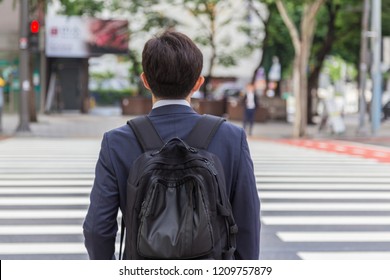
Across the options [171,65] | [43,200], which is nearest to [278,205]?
[43,200]

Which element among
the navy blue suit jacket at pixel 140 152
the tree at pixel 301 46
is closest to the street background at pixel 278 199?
the tree at pixel 301 46

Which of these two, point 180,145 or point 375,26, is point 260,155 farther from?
point 180,145

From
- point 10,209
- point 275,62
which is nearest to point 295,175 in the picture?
point 10,209

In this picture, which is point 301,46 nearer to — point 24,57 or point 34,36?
point 34,36

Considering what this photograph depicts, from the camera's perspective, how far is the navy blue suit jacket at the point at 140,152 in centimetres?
276

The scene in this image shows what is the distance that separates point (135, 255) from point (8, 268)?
47 cm

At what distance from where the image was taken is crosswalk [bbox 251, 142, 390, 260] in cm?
746

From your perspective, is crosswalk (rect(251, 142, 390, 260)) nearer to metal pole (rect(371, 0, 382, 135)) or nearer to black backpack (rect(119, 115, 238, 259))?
black backpack (rect(119, 115, 238, 259))

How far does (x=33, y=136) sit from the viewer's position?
24266mm

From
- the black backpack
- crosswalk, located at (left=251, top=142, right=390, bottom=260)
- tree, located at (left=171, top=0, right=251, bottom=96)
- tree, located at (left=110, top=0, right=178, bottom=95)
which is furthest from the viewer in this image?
tree, located at (left=110, top=0, right=178, bottom=95)

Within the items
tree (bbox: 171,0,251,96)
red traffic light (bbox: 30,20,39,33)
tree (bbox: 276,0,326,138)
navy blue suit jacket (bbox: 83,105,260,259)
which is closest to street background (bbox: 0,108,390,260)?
tree (bbox: 276,0,326,138)

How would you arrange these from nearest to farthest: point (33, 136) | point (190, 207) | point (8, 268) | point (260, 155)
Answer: point (190, 207)
point (8, 268)
point (260, 155)
point (33, 136)

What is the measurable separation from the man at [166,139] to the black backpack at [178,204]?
0.30 feet

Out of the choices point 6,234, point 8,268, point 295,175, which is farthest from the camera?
point 295,175
